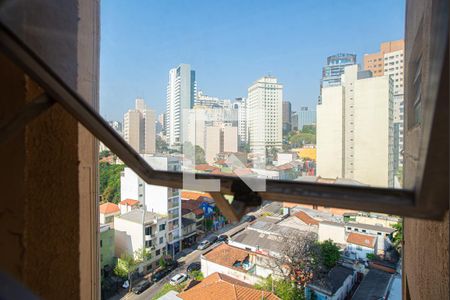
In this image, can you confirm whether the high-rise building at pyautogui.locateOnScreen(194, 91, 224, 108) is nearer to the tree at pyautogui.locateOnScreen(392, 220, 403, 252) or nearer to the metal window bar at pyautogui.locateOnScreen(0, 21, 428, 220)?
the metal window bar at pyautogui.locateOnScreen(0, 21, 428, 220)

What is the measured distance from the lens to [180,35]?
1.48m

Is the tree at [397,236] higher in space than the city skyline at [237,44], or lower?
lower

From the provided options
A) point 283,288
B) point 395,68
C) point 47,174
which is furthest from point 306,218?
point 47,174

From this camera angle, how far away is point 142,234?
100 inches

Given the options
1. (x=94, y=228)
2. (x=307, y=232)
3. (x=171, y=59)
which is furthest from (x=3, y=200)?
(x=307, y=232)

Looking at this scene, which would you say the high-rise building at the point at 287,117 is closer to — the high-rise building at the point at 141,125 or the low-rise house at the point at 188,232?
the high-rise building at the point at 141,125

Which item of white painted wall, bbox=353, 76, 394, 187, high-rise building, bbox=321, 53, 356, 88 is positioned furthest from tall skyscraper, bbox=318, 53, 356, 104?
white painted wall, bbox=353, 76, 394, 187

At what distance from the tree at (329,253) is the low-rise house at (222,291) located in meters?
0.44

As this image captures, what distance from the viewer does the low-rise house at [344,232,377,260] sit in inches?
68.6

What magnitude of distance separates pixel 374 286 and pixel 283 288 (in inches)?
23.0

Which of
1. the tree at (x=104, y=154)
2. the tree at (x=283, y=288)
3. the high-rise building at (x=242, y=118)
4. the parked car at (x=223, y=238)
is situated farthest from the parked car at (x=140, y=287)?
the high-rise building at (x=242, y=118)

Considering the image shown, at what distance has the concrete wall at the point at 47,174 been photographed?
58cm

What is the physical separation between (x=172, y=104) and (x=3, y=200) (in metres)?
0.89

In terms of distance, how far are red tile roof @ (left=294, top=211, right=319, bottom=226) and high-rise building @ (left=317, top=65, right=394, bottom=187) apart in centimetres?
90
